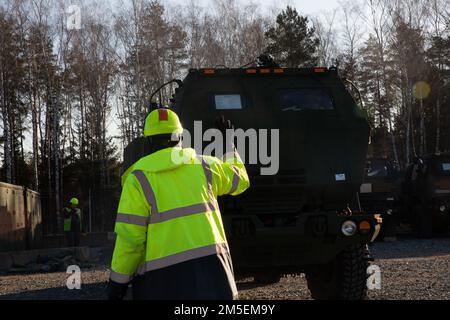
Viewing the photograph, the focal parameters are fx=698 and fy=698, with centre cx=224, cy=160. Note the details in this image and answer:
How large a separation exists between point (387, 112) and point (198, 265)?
122 ft

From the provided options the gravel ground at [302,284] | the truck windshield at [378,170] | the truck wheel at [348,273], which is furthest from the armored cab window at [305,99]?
the truck windshield at [378,170]

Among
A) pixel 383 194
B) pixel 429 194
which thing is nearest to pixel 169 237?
pixel 383 194

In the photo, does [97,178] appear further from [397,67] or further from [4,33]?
[397,67]

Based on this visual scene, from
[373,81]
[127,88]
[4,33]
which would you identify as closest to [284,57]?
[373,81]

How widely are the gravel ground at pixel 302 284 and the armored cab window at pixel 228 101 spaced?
2382 millimetres

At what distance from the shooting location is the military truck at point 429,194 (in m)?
18.7

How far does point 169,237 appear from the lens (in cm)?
375

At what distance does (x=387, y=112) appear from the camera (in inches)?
1554

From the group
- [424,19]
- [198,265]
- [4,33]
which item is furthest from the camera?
[424,19]

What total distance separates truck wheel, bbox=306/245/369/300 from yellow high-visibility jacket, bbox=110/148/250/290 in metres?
3.82

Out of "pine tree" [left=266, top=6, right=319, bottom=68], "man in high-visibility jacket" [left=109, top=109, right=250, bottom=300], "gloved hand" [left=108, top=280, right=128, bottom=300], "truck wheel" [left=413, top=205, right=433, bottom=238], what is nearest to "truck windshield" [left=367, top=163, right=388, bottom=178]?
"truck wheel" [left=413, top=205, right=433, bottom=238]

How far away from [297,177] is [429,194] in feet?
40.7

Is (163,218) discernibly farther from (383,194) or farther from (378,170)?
(378,170)
